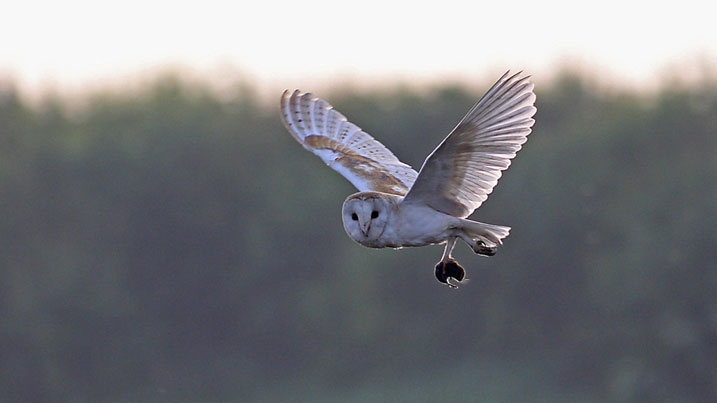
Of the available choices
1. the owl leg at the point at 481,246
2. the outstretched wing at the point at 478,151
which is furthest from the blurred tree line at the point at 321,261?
the outstretched wing at the point at 478,151

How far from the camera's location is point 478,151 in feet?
24.6

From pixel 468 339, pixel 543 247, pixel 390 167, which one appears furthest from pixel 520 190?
pixel 390 167

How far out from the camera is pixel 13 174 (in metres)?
30.1

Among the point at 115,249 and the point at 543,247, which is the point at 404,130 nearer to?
the point at 543,247

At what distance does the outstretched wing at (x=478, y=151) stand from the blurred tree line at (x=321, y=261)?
18.5 meters

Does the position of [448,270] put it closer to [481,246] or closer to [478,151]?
[481,246]

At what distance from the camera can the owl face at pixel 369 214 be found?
7598 mm

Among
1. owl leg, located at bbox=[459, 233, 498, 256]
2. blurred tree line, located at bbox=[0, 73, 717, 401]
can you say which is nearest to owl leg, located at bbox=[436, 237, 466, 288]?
owl leg, located at bbox=[459, 233, 498, 256]

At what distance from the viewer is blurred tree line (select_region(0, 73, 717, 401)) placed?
27359mm

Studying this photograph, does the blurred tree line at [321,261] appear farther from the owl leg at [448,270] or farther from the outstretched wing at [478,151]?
the outstretched wing at [478,151]

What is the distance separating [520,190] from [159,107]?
771 cm

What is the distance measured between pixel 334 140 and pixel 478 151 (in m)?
2.03

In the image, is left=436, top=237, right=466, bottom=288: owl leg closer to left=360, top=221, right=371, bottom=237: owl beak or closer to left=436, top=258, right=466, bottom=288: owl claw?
left=436, top=258, right=466, bottom=288: owl claw

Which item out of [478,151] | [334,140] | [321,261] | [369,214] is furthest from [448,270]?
[321,261]
